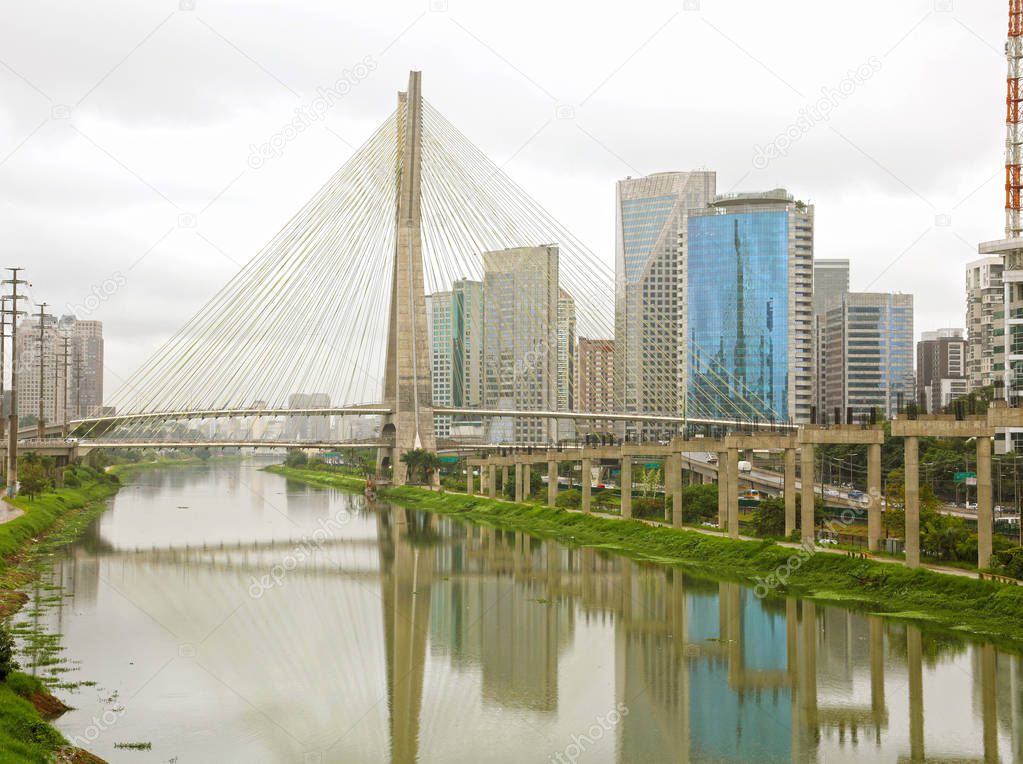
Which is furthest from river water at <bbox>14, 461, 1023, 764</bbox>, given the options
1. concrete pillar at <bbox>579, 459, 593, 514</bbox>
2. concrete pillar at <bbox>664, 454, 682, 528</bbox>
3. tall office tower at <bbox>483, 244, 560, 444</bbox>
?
tall office tower at <bbox>483, 244, 560, 444</bbox>

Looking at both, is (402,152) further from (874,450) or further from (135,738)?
(135,738)

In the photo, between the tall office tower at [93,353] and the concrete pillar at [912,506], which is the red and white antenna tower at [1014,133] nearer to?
the concrete pillar at [912,506]

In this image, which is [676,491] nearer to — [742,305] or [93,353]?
[742,305]

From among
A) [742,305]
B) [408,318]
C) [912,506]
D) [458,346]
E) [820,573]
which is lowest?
[820,573]

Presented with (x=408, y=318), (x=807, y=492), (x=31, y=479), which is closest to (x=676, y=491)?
(x=807, y=492)

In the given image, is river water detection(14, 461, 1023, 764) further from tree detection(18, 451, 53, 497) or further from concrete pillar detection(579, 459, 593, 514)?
tree detection(18, 451, 53, 497)

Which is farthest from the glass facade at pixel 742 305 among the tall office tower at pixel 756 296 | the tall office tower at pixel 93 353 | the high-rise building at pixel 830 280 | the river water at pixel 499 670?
the tall office tower at pixel 93 353
